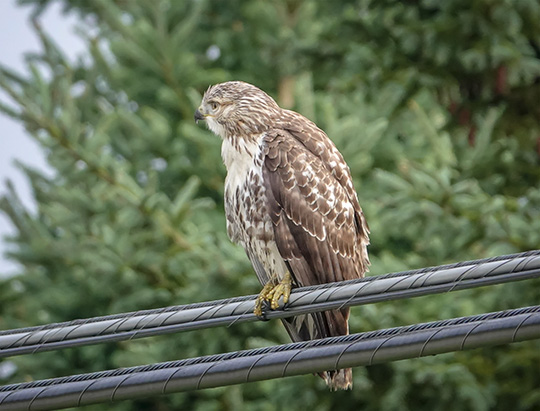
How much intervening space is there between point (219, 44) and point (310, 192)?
7711 millimetres

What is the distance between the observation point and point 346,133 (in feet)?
33.2

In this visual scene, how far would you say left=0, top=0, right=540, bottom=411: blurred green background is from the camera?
27.6 ft

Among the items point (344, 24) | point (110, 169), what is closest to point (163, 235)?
point (110, 169)

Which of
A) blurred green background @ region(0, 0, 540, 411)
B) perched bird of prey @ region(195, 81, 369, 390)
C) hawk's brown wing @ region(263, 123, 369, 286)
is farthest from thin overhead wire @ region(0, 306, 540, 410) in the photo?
blurred green background @ region(0, 0, 540, 411)

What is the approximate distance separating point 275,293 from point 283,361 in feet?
4.50

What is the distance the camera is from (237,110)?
6578 mm

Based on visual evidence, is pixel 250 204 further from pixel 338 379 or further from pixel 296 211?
pixel 338 379

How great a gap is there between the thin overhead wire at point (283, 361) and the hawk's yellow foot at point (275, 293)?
0.71 m

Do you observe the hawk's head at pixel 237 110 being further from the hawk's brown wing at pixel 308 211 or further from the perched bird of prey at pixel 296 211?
the hawk's brown wing at pixel 308 211

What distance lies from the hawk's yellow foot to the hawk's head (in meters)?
0.92

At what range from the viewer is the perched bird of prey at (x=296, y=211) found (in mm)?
6117

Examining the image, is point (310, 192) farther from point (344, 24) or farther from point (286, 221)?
point (344, 24)

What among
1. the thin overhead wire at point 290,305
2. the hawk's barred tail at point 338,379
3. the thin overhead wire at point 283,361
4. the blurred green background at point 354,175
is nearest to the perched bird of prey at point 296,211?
the hawk's barred tail at point 338,379

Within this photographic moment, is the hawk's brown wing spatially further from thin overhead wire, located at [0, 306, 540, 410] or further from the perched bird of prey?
thin overhead wire, located at [0, 306, 540, 410]
